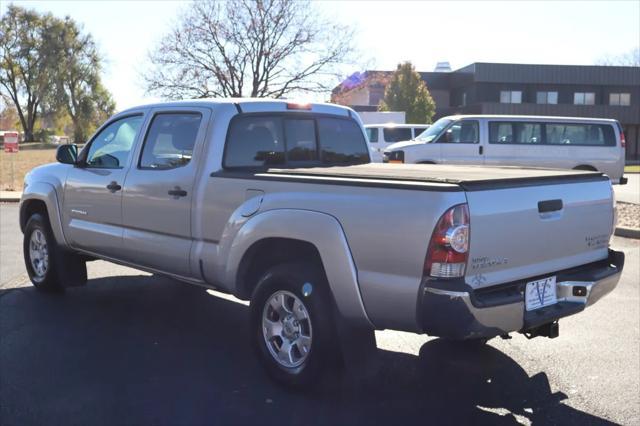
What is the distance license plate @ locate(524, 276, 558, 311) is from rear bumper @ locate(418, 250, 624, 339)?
1.3 inches

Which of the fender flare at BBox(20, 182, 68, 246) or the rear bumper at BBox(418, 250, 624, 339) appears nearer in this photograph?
the rear bumper at BBox(418, 250, 624, 339)

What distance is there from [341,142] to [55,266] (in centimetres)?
315

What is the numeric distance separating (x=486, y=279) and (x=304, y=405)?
1.38m

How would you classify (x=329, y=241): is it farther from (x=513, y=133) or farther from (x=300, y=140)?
(x=513, y=133)

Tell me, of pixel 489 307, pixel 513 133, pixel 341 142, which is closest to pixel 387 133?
pixel 513 133

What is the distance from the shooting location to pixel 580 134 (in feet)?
57.8

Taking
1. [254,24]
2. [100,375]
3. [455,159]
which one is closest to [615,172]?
[455,159]

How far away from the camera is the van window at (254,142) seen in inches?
193

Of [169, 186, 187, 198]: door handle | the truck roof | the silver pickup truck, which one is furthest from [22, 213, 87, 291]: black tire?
[169, 186, 187, 198]: door handle

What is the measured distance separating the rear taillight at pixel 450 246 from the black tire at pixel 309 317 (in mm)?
803

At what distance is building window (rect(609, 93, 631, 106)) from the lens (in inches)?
1882

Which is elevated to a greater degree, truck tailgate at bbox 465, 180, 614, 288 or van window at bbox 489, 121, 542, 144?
van window at bbox 489, 121, 542, 144

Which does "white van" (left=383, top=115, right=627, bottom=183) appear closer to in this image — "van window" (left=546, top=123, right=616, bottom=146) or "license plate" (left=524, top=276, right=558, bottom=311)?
"van window" (left=546, top=123, right=616, bottom=146)

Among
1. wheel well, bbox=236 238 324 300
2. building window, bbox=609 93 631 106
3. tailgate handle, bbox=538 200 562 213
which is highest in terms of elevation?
building window, bbox=609 93 631 106
